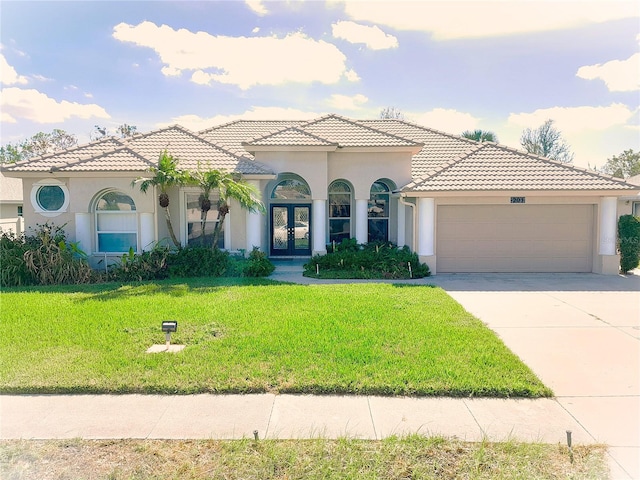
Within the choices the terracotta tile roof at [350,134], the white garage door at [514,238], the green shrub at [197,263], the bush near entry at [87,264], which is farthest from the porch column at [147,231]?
the white garage door at [514,238]

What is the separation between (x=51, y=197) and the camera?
48.9ft

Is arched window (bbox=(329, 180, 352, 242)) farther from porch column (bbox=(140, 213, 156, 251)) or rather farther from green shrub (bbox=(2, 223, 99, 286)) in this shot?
green shrub (bbox=(2, 223, 99, 286))

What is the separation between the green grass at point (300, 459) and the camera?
154 inches

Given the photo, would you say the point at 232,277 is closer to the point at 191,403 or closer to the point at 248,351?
the point at 248,351

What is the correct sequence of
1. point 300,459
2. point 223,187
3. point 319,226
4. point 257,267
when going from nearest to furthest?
1. point 300,459
2. point 223,187
3. point 257,267
4. point 319,226

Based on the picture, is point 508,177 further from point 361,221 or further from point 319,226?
point 319,226

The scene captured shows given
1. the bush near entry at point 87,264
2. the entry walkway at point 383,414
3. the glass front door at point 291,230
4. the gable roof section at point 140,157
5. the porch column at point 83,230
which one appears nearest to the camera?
the entry walkway at point 383,414

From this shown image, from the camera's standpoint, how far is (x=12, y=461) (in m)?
4.12

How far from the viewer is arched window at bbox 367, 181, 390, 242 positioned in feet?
58.5

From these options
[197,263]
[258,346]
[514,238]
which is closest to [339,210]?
[197,263]

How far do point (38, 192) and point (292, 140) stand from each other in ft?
29.8

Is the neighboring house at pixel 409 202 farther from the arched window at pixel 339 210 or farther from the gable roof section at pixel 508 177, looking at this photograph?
the arched window at pixel 339 210

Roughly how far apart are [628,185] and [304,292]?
1137 cm

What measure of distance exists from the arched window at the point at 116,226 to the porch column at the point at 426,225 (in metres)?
9.87
